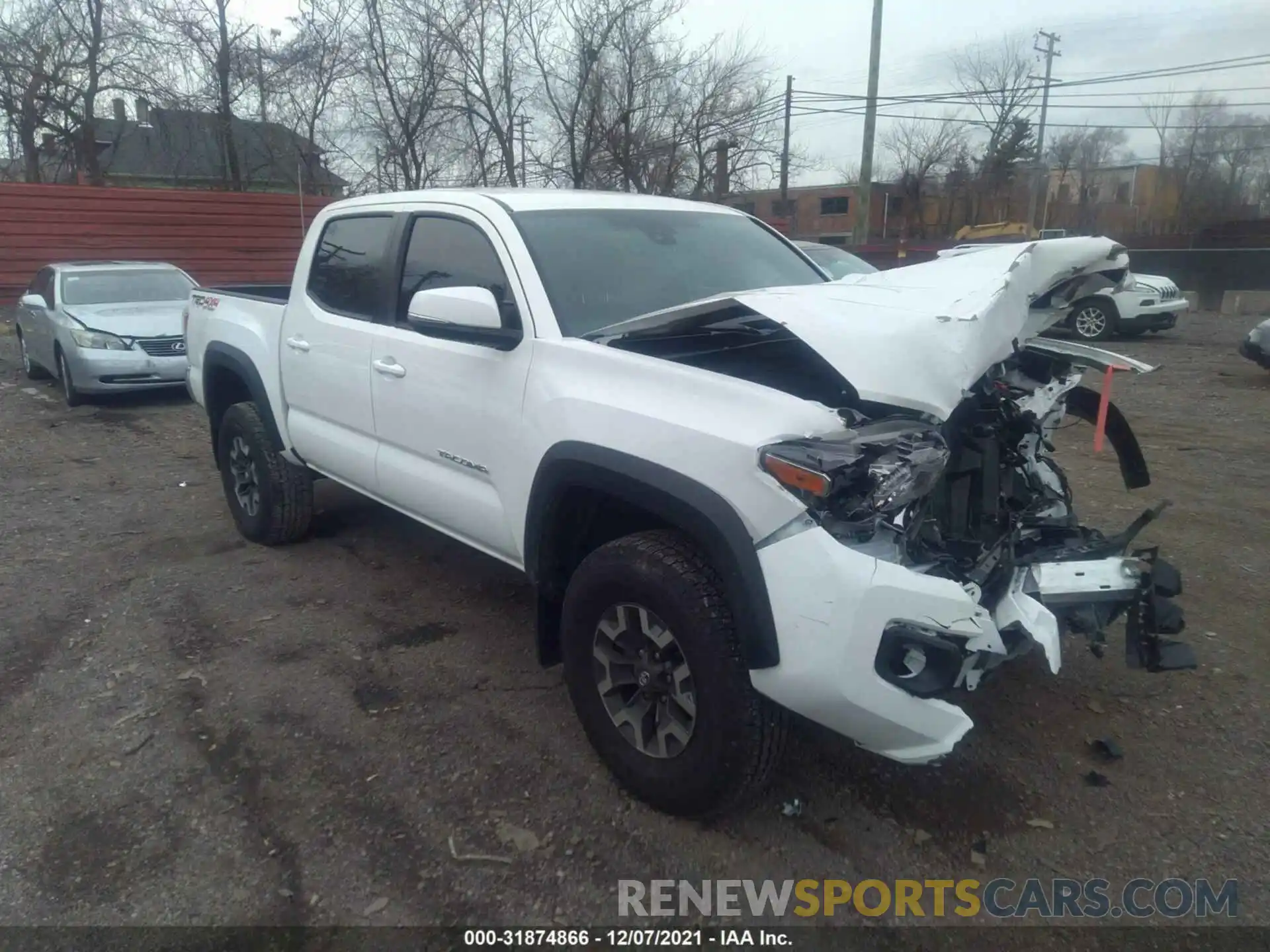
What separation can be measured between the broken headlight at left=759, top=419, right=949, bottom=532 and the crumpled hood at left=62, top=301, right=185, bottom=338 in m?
9.71

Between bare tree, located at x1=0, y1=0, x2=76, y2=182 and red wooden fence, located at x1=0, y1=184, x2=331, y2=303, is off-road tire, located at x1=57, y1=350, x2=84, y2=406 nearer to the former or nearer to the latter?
red wooden fence, located at x1=0, y1=184, x2=331, y2=303

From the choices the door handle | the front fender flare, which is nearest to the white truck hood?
the front fender flare

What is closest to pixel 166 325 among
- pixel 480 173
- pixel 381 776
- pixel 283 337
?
pixel 283 337

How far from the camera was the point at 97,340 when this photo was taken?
401 inches

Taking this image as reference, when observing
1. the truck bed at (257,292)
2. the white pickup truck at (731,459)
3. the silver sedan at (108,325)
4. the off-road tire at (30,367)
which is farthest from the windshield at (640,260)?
the off-road tire at (30,367)

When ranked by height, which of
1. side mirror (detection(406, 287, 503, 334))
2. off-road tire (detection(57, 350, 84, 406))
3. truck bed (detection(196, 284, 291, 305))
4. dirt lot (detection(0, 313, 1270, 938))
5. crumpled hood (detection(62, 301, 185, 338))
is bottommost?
dirt lot (detection(0, 313, 1270, 938))

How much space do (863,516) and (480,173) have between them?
21.8m

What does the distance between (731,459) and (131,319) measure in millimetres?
9890

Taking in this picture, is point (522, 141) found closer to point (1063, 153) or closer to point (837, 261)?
point (837, 261)

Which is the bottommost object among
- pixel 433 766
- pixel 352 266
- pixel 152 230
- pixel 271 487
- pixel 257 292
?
pixel 433 766

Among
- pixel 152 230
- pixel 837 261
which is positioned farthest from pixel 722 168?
pixel 837 261

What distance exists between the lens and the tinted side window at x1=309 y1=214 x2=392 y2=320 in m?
4.47

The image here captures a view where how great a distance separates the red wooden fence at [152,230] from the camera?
61.9 feet

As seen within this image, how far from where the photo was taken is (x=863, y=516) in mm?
2584
